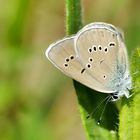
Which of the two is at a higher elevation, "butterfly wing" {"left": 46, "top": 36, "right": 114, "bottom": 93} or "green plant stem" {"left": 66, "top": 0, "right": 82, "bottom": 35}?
"green plant stem" {"left": 66, "top": 0, "right": 82, "bottom": 35}

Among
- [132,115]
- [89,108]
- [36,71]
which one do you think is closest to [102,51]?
[89,108]

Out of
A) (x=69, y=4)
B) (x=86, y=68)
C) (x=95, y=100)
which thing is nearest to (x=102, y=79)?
(x=86, y=68)

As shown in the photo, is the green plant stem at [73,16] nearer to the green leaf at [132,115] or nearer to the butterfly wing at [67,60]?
the butterfly wing at [67,60]

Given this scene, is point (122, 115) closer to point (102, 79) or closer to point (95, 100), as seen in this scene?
point (95, 100)

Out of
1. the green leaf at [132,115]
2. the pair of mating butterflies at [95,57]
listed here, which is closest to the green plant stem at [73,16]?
the pair of mating butterflies at [95,57]

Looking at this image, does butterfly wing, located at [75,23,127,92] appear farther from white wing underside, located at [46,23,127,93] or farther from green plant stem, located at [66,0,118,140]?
green plant stem, located at [66,0,118,140]

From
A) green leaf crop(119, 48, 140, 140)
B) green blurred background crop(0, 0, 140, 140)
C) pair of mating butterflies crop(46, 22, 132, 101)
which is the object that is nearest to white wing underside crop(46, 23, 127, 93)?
pair of mating butterflies crop(46, 22, 132, 101)

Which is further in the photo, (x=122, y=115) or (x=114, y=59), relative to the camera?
(x=114, y=59)
